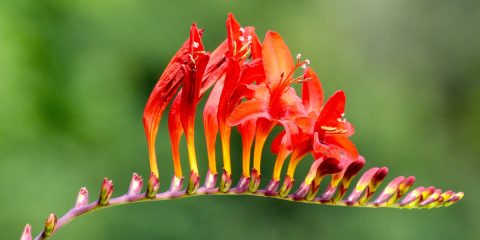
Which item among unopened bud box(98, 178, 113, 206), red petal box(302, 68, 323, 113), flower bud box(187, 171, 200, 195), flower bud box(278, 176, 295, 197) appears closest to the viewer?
unopened bud box(98, 178, 113, 206)

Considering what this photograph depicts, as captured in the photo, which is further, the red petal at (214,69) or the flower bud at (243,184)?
the red petal at (214,69)

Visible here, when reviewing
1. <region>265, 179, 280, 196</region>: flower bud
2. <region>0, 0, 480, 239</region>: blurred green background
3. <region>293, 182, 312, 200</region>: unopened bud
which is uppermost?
<region>265, 179, 280, 196</region>: flower bud

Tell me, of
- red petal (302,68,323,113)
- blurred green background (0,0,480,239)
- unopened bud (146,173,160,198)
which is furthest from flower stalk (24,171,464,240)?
blurred green background (0,0,480,239)

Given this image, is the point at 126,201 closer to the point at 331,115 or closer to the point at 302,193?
the point at 302,193

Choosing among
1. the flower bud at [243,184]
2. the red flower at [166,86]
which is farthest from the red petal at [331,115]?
the red flower at [166,86]

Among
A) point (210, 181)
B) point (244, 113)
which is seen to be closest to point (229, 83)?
point (244, 113)

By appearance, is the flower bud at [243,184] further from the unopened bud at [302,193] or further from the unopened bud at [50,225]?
the unopened bud at [50,225]

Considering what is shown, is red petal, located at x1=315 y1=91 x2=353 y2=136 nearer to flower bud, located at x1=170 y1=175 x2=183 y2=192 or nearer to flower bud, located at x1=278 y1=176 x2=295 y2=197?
flower bud, located at x1=278 y1=176 x2=295 y2=197
